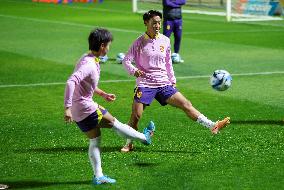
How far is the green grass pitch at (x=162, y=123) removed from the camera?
31.1 ft

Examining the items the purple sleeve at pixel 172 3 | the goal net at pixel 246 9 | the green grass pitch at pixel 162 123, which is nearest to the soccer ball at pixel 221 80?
the green grass pitch at pixel 162 123

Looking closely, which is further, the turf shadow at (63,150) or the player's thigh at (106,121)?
the turf shadow at (63,150)

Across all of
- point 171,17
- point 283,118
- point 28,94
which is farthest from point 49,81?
point 283,118

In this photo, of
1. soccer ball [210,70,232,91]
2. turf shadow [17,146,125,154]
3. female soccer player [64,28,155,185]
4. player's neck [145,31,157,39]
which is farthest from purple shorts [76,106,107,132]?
soccer ball [210,70,232,91]

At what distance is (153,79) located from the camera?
432 inches

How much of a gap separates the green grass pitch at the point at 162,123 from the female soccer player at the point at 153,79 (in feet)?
1.39

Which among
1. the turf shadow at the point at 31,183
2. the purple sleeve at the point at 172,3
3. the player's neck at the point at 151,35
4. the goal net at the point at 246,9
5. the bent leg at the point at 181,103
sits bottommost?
the goal net at the point at 246,9

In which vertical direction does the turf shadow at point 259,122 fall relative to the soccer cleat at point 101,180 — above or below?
below

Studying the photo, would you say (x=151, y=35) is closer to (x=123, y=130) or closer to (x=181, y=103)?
(x=181, y=103)

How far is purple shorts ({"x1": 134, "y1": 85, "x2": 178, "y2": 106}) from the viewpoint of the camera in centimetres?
1090

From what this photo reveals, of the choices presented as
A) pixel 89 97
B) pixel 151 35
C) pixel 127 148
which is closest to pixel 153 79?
pixel 151 35

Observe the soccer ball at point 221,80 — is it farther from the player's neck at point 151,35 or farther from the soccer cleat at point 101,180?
the soccer cleat at point 101,180

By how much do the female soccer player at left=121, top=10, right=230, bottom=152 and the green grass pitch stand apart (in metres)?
0.42

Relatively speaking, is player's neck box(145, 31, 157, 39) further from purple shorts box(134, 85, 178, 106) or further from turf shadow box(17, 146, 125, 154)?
turf shadow box(17, 146, 125, 154)
